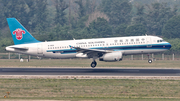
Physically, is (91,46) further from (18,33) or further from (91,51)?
(18,33)

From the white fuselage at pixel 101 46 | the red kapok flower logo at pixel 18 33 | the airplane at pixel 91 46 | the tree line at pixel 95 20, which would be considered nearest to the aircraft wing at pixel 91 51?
the airplane at pixel 91 46

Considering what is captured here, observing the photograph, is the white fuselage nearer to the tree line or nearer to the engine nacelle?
the engine nacelle

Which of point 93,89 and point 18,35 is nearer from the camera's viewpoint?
point 93,89

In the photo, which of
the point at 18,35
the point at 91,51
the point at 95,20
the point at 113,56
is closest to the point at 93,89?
the point at 113,56

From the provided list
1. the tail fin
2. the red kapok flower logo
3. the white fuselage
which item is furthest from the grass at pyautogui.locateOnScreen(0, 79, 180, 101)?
the red kapok flower logo

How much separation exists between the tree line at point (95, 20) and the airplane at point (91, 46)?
4146 cm

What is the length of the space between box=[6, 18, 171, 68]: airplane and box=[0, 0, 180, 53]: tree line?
41.5 meters

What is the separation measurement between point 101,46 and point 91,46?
142 centimetres

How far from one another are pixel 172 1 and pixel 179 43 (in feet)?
346

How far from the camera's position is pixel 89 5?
125500 mm

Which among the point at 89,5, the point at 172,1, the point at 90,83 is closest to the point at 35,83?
the point at 90,83

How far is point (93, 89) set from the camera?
23.6 m

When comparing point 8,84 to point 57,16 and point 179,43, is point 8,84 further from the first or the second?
point 57,16

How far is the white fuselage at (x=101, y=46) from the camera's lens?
4109 cm
